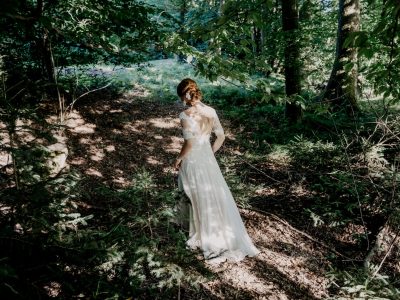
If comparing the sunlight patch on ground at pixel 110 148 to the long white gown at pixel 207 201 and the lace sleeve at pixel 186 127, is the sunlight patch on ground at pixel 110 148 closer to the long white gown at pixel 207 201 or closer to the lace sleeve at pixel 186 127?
the long white gown at pixel 207 201

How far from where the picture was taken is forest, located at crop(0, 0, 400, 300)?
253 centimetres

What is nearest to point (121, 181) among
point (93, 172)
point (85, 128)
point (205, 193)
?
point (93, 172)

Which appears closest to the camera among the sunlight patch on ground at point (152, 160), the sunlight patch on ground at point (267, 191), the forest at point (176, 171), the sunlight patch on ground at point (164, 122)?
the forest at point (176, 171)

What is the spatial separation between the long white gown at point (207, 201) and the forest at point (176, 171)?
0.30 m

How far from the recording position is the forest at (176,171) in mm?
2527

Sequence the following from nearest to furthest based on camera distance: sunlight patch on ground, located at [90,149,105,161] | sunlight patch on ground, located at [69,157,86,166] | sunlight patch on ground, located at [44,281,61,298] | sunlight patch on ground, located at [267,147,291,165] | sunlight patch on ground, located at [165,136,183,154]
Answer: sunlight patch on ground, located at [44,281,61,298] < sunlight patch on ground, located at [69,157,86,166] < sunlight patch on ground, located at [267,147,291,165] < sunlight patch on ground, located at [90,149,105,161] < sunlight patch on ground, located at [165,136,183,154]

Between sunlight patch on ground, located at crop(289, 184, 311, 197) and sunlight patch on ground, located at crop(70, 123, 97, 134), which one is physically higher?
sunlight patch on ground, located at crop(70, 123, 97, 134)

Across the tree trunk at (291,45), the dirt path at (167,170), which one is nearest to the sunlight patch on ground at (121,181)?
the dirt path at (167,170)

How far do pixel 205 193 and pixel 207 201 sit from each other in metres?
0.12

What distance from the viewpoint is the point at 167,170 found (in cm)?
796

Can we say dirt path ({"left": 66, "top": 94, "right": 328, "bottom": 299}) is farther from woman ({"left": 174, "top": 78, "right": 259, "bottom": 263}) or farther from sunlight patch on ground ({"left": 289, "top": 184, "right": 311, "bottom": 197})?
sunlight patch on ground ({"left": 289, "top": 184, "right": 311, "bottom": 197})

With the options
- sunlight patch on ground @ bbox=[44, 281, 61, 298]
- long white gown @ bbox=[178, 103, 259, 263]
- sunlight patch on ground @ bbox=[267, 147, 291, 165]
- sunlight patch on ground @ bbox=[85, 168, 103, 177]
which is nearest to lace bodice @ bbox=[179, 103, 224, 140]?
long white gown @ bbox=[178, 103, 259, 263]

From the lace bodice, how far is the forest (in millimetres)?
698

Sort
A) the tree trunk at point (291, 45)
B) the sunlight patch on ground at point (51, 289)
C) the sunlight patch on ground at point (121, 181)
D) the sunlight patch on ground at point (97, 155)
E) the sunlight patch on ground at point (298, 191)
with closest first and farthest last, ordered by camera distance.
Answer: the sunlight patch on ground at point (51, 289) < the sunlight patch on ground at point (298, 191) < the sunlight patch on ground at point (121, 181) < the sunlight patch on ground at point (97, 155) < the tree trunk at point (291, 45)
